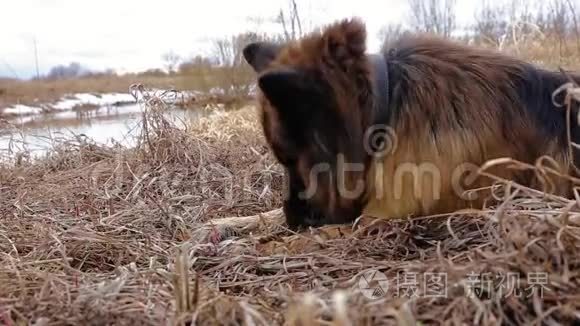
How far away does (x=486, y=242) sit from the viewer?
77.3 inches

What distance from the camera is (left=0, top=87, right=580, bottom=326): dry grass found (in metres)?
1.51

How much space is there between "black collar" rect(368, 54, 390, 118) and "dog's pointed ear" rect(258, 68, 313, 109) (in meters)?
0.32

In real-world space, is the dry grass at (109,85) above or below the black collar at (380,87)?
above

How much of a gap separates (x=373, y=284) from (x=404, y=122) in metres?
1.01

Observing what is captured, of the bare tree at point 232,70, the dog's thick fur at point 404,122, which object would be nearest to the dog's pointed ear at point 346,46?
the dog's thick fur at point 404,122

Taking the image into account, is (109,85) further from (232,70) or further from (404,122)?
(404,122)

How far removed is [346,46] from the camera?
8.80 ft

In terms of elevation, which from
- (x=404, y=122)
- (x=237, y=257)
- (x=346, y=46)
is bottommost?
(x=237, y=257)

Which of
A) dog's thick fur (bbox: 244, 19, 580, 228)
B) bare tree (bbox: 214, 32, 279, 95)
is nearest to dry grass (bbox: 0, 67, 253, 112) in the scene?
bare tree (bbox: 214, 32, 279, 95)

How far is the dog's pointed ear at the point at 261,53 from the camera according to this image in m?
3.06

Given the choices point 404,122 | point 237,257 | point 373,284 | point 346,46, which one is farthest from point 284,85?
point 373,284

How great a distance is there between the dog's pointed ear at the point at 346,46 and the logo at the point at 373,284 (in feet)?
3.42

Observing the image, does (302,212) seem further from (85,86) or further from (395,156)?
(85,86)

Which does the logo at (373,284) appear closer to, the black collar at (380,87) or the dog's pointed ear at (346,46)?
the black collar at (380,87)
